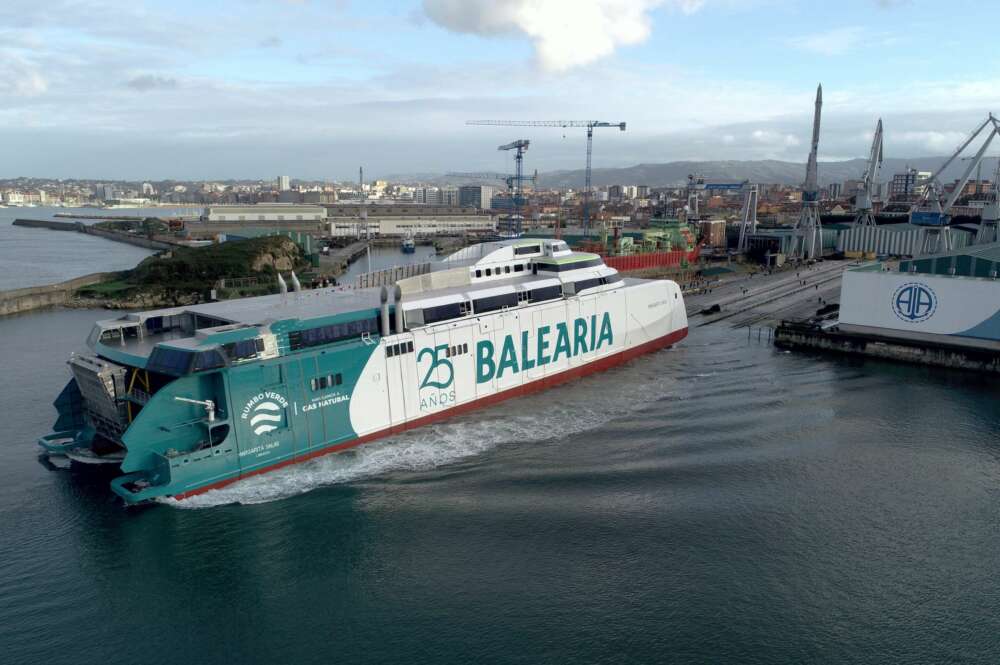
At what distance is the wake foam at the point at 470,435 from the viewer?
51.5 feet

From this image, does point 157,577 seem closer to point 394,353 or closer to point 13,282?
point 394,353

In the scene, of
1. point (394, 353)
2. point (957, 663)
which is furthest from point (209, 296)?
point (957, 663)

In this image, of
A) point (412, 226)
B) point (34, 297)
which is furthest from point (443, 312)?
point (412, 226)

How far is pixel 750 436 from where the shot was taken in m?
18.6

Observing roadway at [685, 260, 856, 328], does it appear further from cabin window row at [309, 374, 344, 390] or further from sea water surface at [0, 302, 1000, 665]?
cabin window row at [309, 374, 344, 390]

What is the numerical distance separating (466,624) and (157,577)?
6273 millimetres

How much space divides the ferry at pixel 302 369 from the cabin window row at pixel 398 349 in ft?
0.16

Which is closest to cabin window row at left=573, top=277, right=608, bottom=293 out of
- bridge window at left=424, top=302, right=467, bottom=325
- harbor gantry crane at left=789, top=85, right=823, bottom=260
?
bridge window at left=424, top=302, right=467, bottom=325

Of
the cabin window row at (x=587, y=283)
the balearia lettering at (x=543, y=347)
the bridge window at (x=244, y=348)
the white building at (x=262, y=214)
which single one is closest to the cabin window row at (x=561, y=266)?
the cabin window row at (x=587, y=283)

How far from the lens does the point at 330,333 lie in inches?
687

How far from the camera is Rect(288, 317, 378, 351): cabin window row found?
1675 centimetres

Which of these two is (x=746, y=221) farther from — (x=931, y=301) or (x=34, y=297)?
(x=34, y=297)

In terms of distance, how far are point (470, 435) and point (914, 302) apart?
2135 cm

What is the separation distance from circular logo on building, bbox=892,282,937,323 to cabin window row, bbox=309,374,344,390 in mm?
24673
